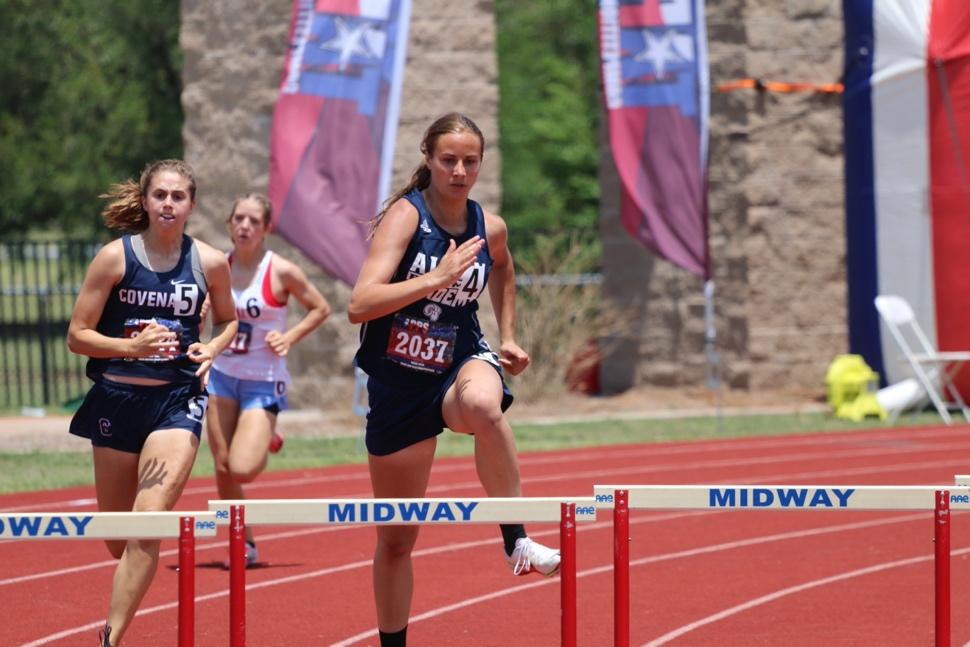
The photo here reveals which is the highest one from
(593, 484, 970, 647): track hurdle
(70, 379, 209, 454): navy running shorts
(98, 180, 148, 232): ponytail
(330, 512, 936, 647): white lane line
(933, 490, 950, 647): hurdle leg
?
(98, 180, 148, 232): ponytail

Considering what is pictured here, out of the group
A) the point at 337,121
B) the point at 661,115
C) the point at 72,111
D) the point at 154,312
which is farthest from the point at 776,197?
the point at 72,111

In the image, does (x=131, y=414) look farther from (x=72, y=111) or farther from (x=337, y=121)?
(x=72, y=111)

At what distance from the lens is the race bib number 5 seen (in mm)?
5527

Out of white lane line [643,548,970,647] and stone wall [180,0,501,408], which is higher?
stone wall [180,0,501,408]

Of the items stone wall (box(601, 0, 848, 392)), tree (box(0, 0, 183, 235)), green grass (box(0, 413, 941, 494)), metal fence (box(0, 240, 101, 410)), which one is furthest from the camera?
tree (box(0, 0, 183, 235))

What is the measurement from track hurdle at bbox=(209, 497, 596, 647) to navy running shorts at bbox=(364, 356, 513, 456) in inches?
23.2

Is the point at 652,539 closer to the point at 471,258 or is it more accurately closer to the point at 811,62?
the point at 471,258

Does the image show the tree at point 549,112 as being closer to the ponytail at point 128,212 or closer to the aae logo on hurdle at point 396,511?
the ponytail at point 128,212

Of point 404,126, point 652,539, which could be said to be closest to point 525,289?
point 404,126

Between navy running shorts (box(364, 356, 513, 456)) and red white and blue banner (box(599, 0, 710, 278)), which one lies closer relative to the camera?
navy running shorts (box(364, 356, 513, 456))

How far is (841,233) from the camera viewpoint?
59.6ft

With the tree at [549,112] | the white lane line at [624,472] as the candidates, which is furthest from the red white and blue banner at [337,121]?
the tree at [549,112]

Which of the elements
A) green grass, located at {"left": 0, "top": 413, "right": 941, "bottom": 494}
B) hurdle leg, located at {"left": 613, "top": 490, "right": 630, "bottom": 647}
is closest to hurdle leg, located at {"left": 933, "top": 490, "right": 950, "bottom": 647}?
hurdle leg, located at {"left": 613, "top": 490, "right": 630, "bottom": 647}

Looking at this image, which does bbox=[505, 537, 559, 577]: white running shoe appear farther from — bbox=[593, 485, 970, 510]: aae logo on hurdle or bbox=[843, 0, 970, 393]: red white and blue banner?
bbox=[843, 0, 970, 393]: red white and blue banner
